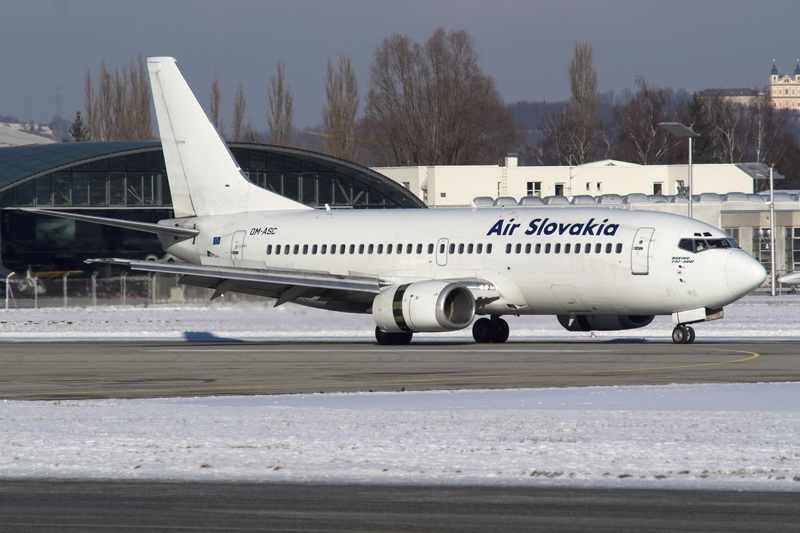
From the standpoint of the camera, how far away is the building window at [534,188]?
319 ft

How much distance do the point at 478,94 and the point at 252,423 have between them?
117m

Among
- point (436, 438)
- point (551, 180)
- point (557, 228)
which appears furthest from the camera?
point (551, 180)

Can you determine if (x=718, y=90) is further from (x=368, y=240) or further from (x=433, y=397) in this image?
(x=433, y=397)

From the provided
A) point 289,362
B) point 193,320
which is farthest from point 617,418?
point 193,320

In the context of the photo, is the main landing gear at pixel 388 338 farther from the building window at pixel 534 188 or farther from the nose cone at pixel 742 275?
the building window at pixel 534 188

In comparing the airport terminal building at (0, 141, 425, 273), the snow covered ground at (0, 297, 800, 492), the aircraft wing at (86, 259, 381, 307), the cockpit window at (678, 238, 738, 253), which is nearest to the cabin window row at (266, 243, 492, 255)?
the aircraft wing at (86, 259, 381, 307)

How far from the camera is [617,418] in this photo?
1359 cm

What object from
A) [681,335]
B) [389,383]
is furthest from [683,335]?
[389,383]

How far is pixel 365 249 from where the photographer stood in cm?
3350

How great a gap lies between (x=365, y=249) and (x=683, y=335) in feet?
33.1

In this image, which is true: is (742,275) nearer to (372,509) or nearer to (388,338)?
(388,338)

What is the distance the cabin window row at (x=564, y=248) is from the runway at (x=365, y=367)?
2567mm

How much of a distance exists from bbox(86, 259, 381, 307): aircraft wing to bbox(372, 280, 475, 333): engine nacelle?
3.05 feet

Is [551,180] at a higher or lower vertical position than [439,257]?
higher
